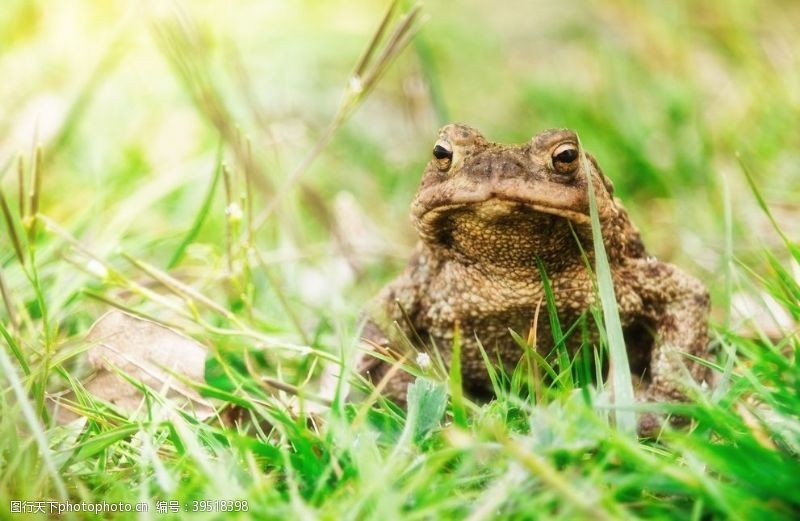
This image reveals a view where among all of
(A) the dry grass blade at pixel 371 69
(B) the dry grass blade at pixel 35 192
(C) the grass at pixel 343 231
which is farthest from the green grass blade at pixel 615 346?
(B) the dry grass blade at pixel 35 192

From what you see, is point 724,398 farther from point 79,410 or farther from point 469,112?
point 469,112

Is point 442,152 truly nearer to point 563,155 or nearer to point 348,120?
point 563,155

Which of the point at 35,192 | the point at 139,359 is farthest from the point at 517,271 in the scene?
the point at 35,192

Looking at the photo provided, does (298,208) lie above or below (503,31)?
below

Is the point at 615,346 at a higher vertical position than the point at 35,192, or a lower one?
lower

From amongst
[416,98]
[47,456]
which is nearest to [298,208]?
[416,98]
